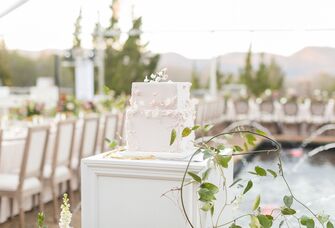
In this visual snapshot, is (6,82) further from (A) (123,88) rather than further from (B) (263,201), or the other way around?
(B) (263,201)

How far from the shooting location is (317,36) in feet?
43.6

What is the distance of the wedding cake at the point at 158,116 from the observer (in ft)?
7.98

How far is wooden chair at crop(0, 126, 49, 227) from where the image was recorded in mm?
4223

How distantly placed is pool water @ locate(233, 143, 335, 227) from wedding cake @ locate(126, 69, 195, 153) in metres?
1.36

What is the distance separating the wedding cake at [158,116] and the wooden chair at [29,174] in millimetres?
2040

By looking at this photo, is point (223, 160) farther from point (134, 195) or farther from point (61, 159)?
point (61, 159)

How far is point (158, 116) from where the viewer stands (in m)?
2.46

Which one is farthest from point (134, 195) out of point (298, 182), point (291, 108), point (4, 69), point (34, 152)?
point (4, 69)

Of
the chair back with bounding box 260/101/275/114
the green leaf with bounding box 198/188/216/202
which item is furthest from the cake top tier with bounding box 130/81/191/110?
the chair back with bounding box 260/101/275/114

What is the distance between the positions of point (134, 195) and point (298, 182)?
479cm

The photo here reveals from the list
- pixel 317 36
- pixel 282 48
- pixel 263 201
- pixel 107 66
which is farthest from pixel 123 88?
pixel 263 201

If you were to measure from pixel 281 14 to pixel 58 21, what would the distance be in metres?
4.86

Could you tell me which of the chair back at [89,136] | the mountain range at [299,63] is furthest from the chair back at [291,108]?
the chair back at [89,136]

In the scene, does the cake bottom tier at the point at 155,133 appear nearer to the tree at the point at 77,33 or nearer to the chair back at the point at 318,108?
the tree at the point at 77,33
